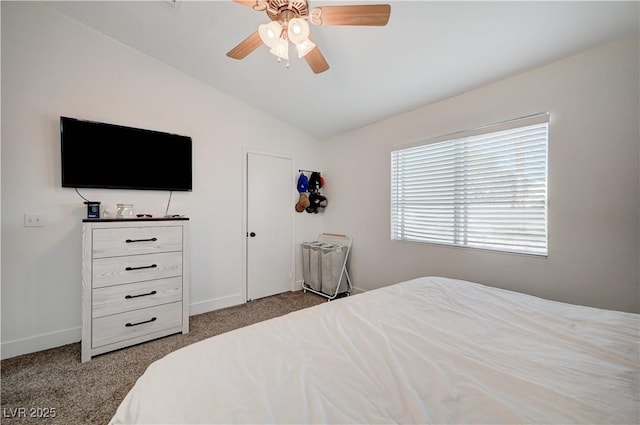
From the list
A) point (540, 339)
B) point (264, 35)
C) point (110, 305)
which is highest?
point (264, 35)

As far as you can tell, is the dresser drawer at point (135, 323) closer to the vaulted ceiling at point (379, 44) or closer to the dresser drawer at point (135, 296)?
the dresser drawer at point (135, 296)

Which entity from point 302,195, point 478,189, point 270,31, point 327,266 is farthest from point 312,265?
point 270,31

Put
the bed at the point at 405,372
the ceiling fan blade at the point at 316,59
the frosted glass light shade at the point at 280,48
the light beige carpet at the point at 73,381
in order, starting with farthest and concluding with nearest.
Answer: the ceiling fan blade at the point at 316,59, the frosted glass light shade at the point at 280,48, the light beige carpet at the point at 73,381, the bed at the point at 405,372

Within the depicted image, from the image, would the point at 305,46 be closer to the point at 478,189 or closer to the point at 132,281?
the point at 478,189

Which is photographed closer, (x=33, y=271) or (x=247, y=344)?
(x=247, y=344)

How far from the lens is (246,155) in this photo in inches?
133

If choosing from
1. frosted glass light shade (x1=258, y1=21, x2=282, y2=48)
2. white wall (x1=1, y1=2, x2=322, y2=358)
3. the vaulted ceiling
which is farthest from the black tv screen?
frosted glass light shade (x1=258, y1=21, x2=282, y2=48)

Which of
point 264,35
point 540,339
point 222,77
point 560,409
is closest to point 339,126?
point 222,77

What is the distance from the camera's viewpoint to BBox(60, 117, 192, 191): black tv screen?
7.48 feet

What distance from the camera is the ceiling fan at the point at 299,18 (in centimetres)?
145

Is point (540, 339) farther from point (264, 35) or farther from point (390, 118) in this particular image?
point (390, 118)

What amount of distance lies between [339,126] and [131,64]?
95.6 inches

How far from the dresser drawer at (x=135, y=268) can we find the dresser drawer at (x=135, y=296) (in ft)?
0.16

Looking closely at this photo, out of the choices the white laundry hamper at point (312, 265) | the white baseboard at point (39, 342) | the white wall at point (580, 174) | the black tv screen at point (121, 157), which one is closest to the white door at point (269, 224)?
the white laundry hamper at point (312, 265)
